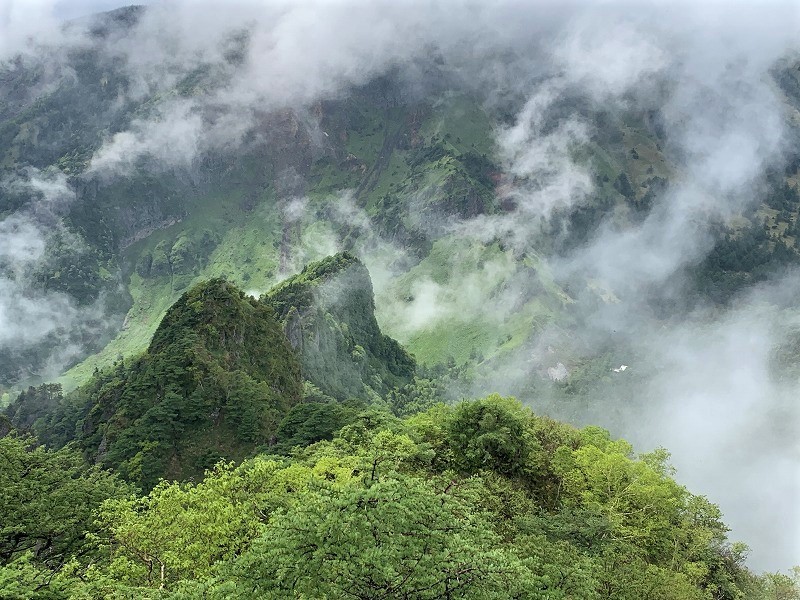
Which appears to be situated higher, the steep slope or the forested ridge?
the steep slope

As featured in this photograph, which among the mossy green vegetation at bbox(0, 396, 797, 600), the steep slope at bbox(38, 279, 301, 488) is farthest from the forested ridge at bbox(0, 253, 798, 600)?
the steep slope at bbox(38, 279, 301, 488)

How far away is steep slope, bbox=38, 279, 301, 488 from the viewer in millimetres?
116500

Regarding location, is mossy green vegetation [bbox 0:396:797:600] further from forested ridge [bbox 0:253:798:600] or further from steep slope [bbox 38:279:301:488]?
steep slope [bbox 38:279:301:488]

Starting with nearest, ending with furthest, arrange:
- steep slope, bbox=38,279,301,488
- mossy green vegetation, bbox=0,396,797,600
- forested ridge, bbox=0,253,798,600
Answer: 1. mossy green vegetation, bbox=0,396,797,600
2. forested ridge, bbox=0,253,798,600
3. steep slope, bbox=38,279,301,488

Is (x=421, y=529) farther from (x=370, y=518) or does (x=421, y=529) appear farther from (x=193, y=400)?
(x=193, y=400)

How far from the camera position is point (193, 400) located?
411 ft

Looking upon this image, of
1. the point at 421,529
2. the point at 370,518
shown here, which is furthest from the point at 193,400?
the point at 421,529

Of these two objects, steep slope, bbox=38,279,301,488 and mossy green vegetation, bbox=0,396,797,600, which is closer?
mossy green vegetation, bbox=0,396,797,600

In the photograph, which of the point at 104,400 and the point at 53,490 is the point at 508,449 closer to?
the point at 53,490

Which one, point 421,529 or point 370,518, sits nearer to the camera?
point 370,518

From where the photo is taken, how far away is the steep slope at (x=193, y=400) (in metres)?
116

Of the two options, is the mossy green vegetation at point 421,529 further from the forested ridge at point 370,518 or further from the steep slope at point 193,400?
the steep slope at point 193,400

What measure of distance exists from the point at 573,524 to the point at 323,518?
27.6 m

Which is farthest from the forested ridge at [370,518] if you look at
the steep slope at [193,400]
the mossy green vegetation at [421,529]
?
the steep slope at [193,400]
